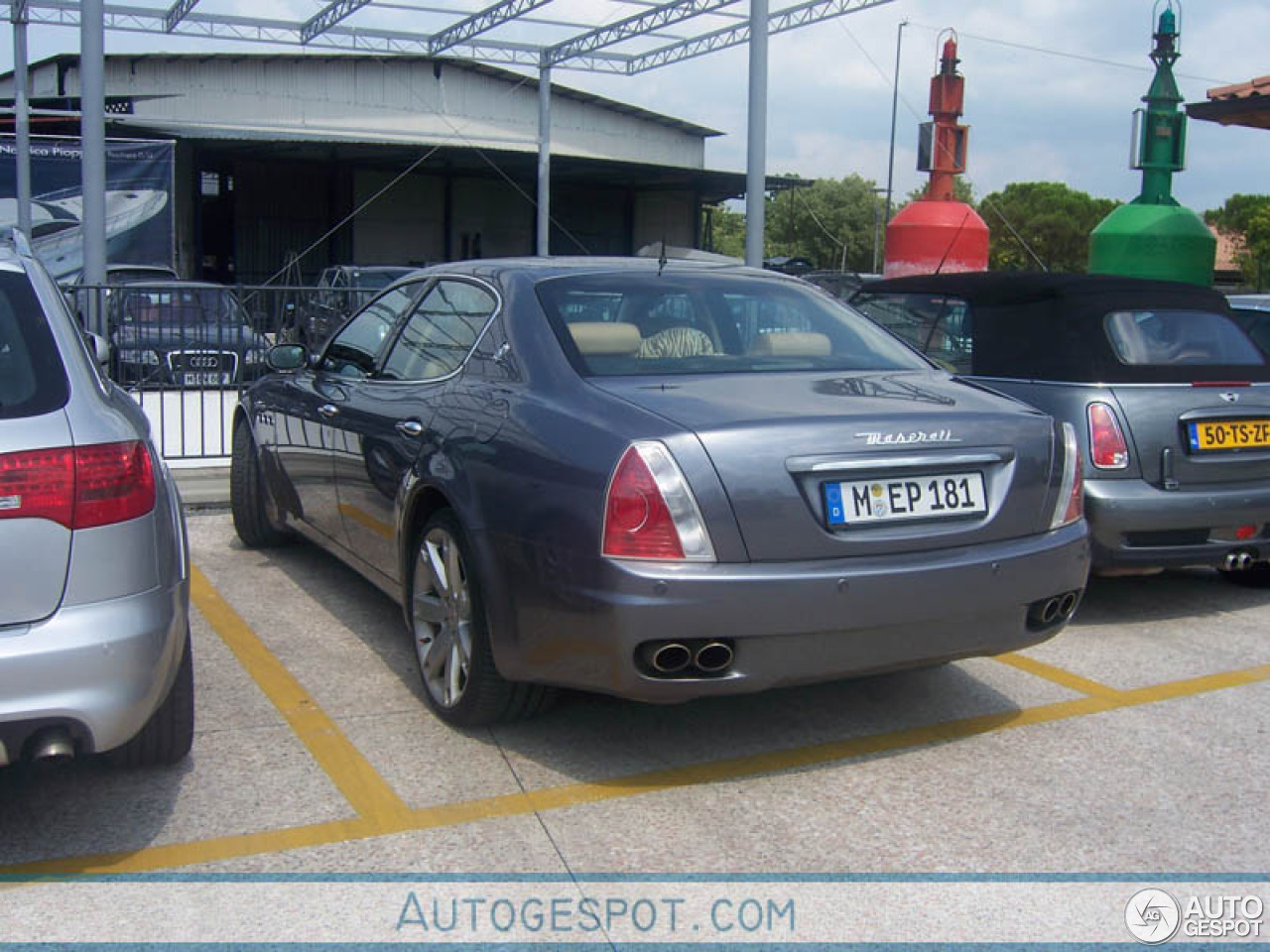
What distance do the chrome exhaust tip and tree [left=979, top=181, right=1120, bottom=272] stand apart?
6460cm

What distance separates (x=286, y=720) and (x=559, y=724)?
2.93 ft

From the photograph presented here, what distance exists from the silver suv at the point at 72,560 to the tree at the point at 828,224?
69648 mm

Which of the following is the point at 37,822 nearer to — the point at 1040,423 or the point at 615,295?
the point at 615,295

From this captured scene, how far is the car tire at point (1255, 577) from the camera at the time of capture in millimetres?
6625

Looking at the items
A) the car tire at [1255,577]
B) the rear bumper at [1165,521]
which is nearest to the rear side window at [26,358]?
the rear bumper at [1165,521]

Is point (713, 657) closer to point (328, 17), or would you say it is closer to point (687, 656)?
point (687, 656)

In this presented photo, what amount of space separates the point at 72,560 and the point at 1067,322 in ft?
14.4

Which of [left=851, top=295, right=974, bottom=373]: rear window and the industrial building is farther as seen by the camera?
the industrial building

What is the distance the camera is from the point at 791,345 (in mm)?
4598

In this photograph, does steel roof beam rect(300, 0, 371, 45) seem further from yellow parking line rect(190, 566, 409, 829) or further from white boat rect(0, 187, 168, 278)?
yellow parking line rect(190, 566, 409, 829)

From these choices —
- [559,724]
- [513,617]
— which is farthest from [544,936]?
Result: [559,724]

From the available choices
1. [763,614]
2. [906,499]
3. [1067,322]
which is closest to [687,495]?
[763,614]

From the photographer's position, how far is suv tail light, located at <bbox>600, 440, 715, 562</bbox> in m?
3.51

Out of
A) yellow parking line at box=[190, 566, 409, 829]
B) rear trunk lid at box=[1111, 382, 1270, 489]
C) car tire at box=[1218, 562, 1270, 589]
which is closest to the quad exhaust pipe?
yellow parking line at box=[190, 566, 409, 829]
